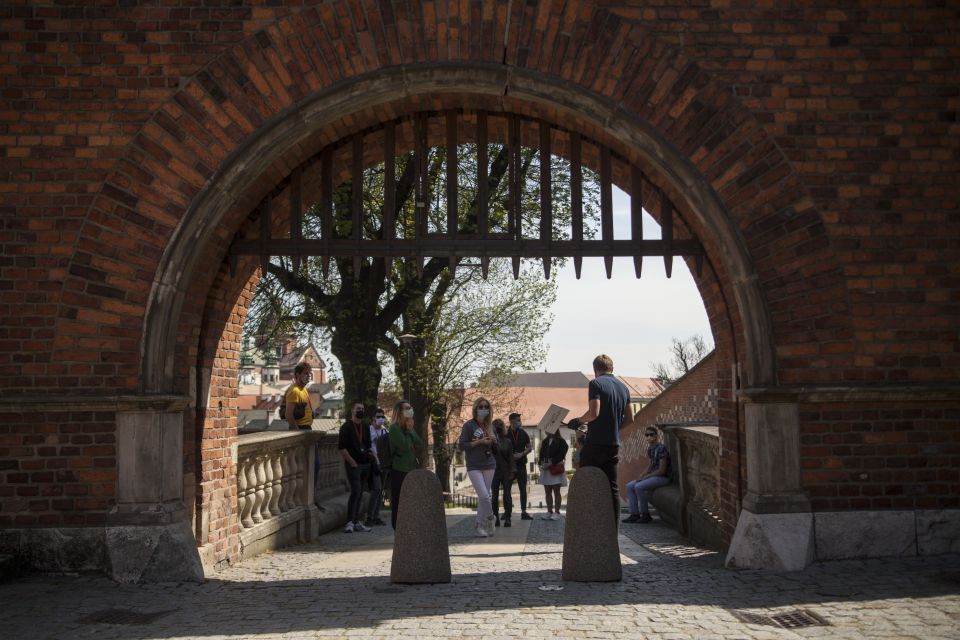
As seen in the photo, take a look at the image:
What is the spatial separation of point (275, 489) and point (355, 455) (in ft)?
4.98

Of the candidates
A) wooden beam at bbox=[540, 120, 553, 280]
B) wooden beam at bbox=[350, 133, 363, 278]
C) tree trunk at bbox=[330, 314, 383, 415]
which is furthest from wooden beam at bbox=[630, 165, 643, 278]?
tree trunk at bbox=[330, 314, 383, 415]

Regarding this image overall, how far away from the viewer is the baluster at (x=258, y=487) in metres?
8.25

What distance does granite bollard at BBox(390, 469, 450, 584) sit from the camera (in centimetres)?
585

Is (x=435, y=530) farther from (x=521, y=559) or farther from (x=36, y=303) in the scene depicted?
(x=36, y=303)

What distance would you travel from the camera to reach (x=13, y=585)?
5.76m

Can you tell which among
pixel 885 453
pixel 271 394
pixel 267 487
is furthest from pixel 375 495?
pixel 271 394

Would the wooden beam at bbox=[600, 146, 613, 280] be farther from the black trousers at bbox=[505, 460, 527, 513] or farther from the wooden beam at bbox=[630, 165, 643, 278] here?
the black trousers at bbox=[505, 460, 527, 513]

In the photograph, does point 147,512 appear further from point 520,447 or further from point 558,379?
point 558,379

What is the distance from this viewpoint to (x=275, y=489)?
8.79 metres

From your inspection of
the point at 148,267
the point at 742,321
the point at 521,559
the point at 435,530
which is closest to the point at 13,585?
the point at 148,267

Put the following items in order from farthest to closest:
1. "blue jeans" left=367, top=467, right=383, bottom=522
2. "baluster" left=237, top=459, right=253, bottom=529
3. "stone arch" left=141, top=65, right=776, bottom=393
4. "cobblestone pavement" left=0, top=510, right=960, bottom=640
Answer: "blue jeans" left=367, top=467, right=383, bottom=522 → "baluster" left=237, top=459, right=253, bottom=529 → "stone arch" left=141, top=65, right=776, bottom=393 → "cobblestone pavement" left=0, top=510, right=960, bottom=640

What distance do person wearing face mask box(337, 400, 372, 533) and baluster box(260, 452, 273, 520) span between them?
5.03 feet

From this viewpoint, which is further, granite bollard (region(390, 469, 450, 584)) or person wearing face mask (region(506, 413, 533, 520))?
person wearing face mask (region(506, 413, 533, 520))

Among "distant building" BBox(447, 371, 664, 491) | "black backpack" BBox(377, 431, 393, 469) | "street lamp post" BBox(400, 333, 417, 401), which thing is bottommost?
"distant building" BBox(447, 371, 664, 491)
